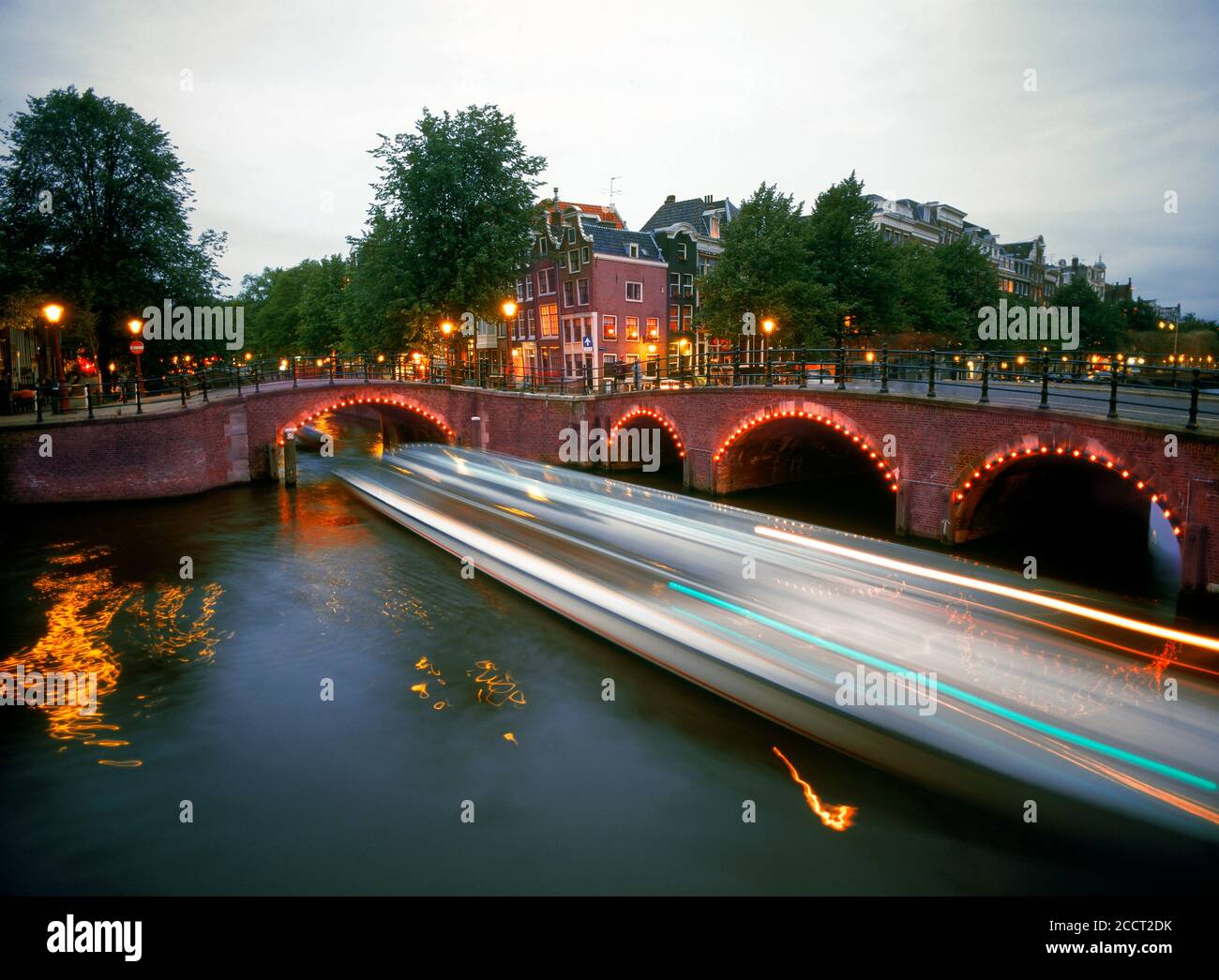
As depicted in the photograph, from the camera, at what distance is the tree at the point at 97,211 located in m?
31.5

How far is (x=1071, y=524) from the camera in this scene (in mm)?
20938

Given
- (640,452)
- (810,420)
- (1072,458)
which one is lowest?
(640,452)

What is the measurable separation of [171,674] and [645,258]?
1601 inches

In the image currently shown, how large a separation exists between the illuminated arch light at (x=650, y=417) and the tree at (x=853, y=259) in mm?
14062

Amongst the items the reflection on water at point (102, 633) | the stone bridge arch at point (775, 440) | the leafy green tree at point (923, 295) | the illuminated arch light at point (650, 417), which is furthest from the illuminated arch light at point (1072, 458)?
the leafy green tree at point (923, 295)

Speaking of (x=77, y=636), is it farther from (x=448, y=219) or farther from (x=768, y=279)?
(x=768, y=279)

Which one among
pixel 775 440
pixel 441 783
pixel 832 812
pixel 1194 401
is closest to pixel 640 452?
pixel 775 440

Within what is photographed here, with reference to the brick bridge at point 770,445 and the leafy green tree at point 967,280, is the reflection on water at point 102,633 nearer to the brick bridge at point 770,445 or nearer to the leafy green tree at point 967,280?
the brick bridge at point 770,445

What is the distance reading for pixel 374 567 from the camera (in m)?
17.3

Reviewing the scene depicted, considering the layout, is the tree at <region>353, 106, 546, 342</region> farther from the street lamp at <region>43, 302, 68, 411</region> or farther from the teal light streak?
the teal light streak

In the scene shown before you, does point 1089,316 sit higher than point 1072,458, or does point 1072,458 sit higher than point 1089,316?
point 1089,316

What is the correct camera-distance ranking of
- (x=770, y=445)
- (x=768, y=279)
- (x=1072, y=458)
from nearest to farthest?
(x=1072, y=458) → (x=770, y=445) → (x=768, y=279)

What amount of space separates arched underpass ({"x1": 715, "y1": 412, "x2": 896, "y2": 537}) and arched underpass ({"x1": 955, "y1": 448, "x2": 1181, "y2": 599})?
2581 millimetres

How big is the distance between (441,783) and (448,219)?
31239 mm
